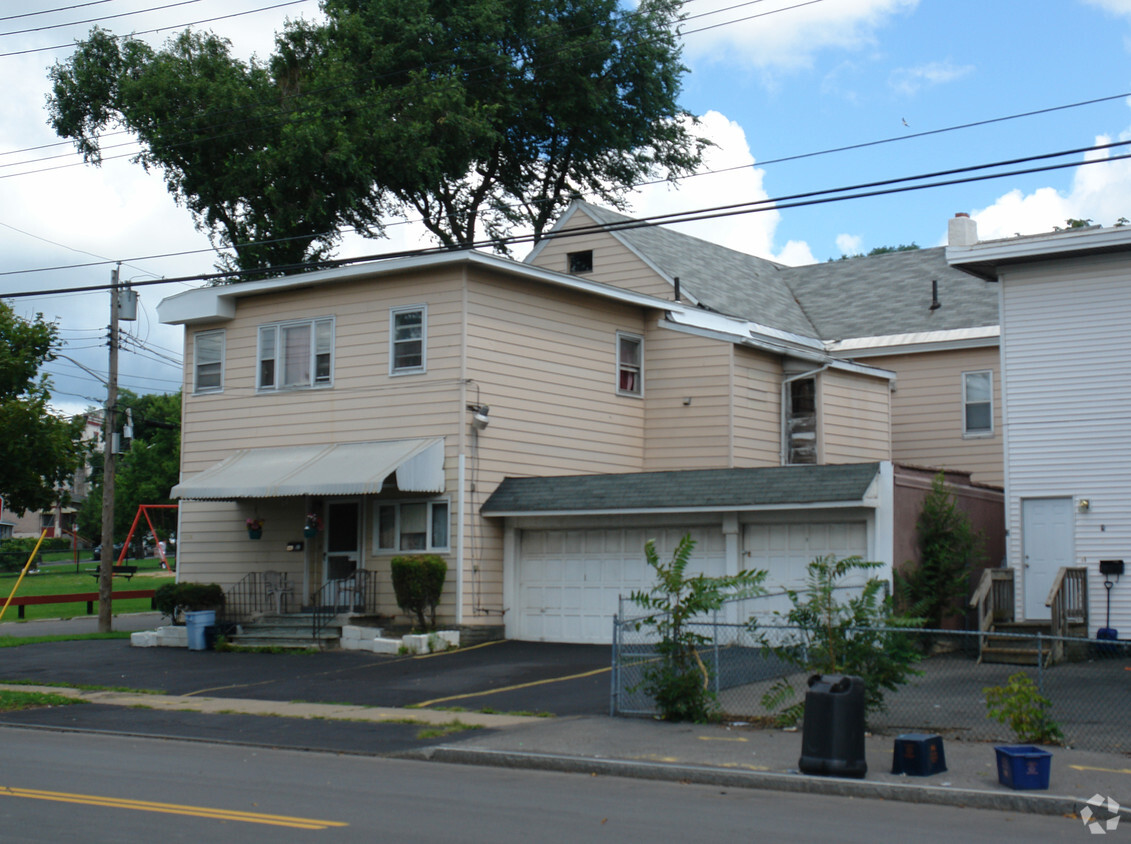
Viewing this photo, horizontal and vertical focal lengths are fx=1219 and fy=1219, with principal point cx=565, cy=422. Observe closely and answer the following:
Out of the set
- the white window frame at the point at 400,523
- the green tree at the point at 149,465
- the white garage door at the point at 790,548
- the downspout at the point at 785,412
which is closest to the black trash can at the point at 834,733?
the white garage door at the point at 790,548

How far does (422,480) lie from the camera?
22.4 metres

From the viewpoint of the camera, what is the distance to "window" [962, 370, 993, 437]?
28828 mm

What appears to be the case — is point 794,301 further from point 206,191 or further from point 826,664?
point 826,664

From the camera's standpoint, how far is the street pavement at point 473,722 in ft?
35.8

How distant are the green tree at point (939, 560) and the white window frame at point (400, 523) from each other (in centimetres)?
834

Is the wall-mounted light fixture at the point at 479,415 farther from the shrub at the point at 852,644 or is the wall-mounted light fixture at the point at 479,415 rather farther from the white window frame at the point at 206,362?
the shrub at the point at 852,644

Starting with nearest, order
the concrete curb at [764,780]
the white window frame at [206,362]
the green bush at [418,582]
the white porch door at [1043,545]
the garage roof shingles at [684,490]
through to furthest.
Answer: the concrete curb at [764,780], the garage roof shingles at [684,490], the white porch door at [1043,545], the green bush at [418,582], the white window frame at [206,362]

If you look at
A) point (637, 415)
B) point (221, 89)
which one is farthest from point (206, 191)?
point (637, 415)

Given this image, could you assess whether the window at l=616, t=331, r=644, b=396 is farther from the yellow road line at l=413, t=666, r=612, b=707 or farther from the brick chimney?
the yellow road line at l=413, t=666, r=612, b=707

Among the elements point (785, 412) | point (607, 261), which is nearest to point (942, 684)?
point (785, 412)


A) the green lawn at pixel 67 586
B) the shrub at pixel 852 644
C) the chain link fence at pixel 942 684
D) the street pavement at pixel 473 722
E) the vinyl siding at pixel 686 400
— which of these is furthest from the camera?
the green lawn at pixel 67 586

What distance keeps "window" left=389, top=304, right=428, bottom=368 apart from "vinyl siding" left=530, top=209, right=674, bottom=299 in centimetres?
781

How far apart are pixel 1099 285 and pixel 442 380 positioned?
12.0m

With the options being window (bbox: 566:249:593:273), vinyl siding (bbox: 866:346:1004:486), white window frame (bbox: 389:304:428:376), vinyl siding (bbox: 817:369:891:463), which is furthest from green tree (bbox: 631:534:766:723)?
window (bbox: 566:249:593:273)
